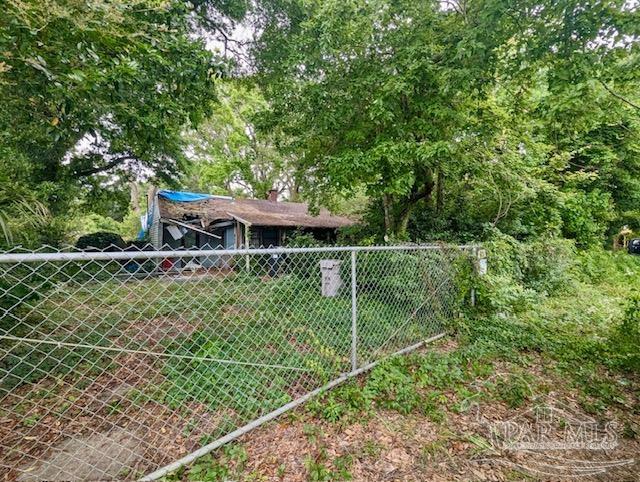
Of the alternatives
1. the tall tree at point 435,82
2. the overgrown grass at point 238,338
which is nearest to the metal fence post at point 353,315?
the overgrown grass at point 238,338

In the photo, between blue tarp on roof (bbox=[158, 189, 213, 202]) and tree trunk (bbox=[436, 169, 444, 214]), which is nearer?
tree trunk (bbox=[436, 169, 444, 214])

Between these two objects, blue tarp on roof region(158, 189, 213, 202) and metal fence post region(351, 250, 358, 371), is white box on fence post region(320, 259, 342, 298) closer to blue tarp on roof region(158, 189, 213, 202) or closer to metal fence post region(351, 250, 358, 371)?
metal fence post region(351, 250, 358, 371)

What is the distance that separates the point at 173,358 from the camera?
357 centimetres

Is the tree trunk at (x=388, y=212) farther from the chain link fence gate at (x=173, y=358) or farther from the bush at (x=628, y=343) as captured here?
the bush at (x=628, y=343)

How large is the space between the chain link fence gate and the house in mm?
7577

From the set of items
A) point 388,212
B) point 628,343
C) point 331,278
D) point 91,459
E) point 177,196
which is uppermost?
point 177,196

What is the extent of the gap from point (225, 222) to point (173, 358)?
10.9m

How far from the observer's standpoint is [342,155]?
6.32 meters

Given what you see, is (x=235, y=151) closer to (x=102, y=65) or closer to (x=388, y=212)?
(x=388, y=212)

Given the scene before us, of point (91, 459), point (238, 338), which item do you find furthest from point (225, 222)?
point (91, 459)

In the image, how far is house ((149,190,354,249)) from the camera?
12.7 metres

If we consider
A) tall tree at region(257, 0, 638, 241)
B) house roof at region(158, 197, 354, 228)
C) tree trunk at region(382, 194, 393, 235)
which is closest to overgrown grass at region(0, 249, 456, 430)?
tall tree at region(257, 0, 638, 241)

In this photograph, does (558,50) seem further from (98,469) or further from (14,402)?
(14,402)

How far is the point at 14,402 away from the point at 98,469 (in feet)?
5.12
